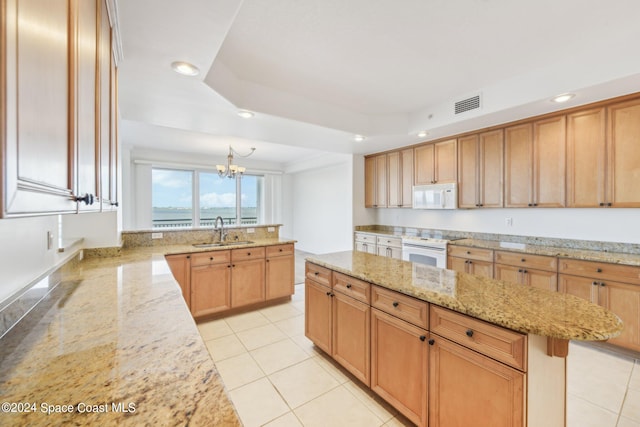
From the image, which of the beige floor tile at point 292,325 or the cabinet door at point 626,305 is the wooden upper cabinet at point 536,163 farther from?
the beige floor tile at point 292,325

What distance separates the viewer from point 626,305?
2283 millimetres

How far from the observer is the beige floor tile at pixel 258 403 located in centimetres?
169

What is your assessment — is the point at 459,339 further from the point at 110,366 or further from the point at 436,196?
the point at 436,196

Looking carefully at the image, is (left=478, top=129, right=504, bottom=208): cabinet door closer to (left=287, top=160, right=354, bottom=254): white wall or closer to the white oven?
the white oven

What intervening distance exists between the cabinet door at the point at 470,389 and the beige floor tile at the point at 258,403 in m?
1.00

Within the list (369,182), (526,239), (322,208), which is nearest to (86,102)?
(526,239)

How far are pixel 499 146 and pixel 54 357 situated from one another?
4234 mm

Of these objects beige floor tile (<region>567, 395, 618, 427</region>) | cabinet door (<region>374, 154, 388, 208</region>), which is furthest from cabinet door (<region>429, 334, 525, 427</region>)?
cabinet door (<region>374, 154, 388, 208</region>)

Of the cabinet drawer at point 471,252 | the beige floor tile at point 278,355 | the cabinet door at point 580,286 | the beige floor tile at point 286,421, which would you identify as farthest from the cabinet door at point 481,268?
the beige floor tile at point 286,421

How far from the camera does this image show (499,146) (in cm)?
330

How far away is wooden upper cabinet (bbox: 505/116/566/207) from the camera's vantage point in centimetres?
286

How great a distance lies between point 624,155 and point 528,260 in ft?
4.24

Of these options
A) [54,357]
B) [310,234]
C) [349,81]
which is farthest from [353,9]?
[310,234]

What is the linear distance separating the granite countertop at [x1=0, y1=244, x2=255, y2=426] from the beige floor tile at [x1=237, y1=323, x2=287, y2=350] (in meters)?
1.48
